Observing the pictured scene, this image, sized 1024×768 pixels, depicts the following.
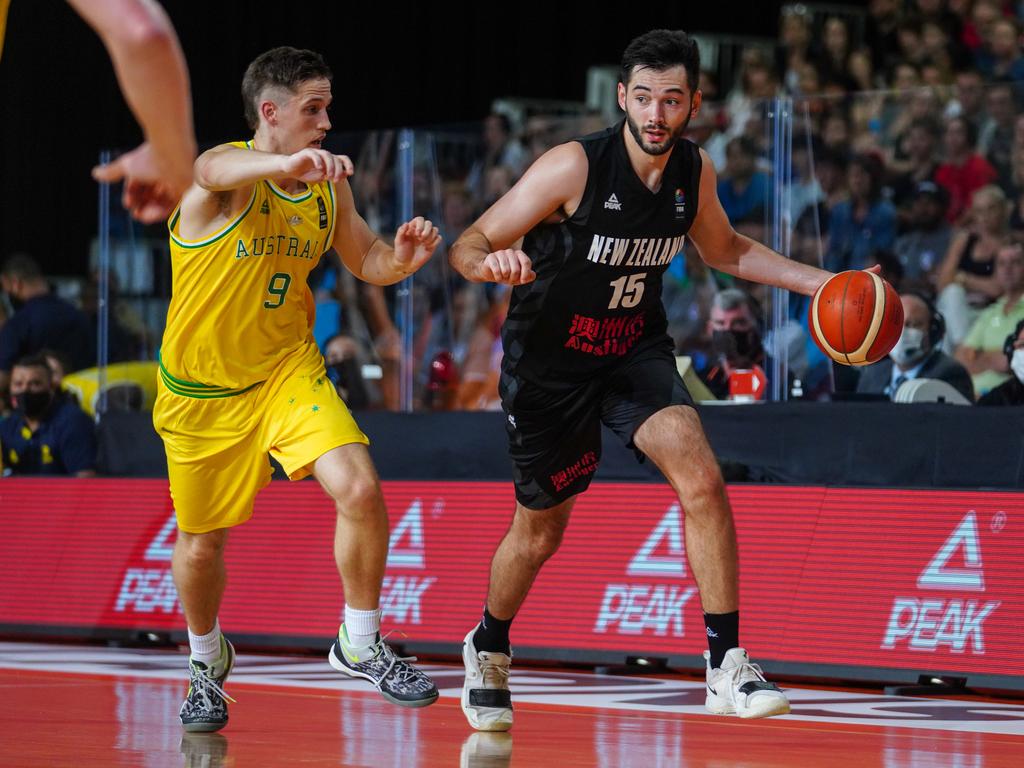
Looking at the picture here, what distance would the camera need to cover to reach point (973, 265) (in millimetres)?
9219

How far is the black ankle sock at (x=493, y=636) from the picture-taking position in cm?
624

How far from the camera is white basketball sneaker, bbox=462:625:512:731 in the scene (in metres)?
6.11

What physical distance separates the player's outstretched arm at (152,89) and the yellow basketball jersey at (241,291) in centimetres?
307

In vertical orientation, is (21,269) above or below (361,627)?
above

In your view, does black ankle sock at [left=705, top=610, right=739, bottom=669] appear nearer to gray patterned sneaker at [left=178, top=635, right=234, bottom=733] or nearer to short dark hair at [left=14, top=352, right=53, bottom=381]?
gray patterned sneaker at [left=178, top=635, right=234, bottom=733]

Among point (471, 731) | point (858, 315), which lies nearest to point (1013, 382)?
point (858, 315)

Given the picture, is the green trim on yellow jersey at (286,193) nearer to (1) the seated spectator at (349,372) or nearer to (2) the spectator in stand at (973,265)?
(2) the spectator in stand at (973,265)

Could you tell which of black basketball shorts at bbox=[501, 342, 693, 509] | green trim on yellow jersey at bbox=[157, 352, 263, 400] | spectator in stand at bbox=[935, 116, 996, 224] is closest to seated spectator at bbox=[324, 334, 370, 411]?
spectator in stand at bbox=[935, 116, 996, 224]

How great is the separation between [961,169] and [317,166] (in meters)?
5.72

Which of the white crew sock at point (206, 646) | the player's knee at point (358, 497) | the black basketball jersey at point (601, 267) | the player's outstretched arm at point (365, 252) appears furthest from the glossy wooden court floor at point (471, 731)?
the player's outstretched arm at point (365, 252)

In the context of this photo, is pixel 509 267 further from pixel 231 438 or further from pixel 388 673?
pixel 388 673

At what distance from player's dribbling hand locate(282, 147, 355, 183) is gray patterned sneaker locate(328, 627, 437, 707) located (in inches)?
69.2

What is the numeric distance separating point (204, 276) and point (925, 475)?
12.6 ft

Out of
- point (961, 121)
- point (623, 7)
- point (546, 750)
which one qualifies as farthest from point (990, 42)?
point (546, 750)
